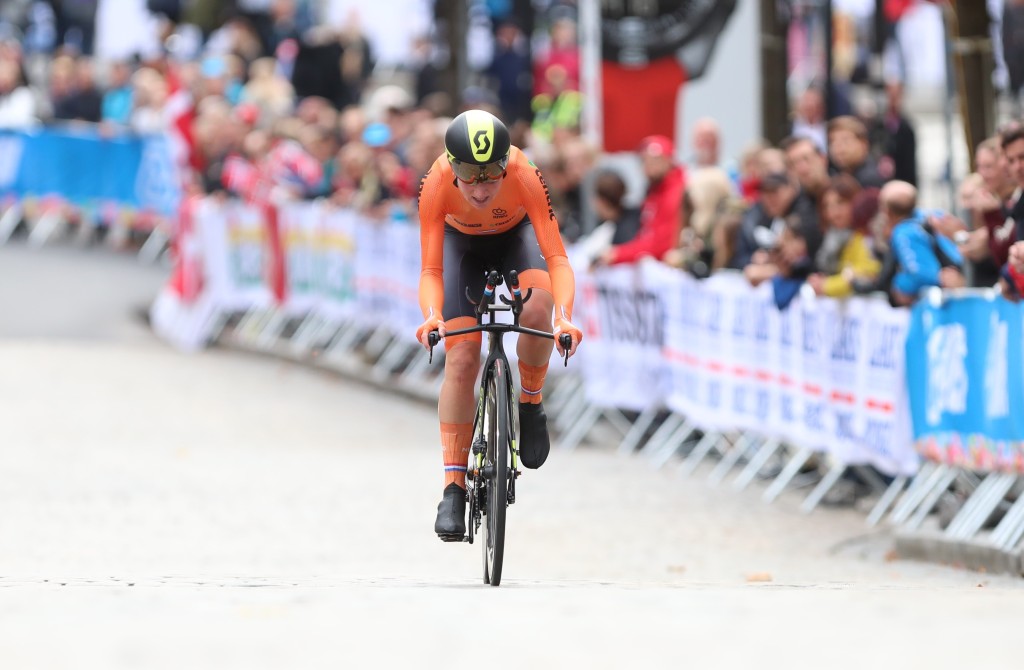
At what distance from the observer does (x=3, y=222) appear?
2878 cm

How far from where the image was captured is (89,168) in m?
27.8

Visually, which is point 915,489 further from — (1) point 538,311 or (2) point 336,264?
(2) point 336,264

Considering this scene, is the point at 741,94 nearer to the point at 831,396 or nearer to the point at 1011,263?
the point at 831,396

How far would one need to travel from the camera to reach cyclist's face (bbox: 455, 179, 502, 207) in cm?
943

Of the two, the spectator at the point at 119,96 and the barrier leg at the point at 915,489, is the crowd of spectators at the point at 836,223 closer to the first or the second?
the barrier leg at the point at 915,489

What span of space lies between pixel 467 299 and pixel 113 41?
744 inches

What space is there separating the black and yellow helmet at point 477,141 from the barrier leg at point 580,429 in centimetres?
781

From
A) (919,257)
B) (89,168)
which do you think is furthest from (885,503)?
(89,168)

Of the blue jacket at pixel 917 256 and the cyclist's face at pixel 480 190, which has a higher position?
the cyclist's face at pixel 480 190

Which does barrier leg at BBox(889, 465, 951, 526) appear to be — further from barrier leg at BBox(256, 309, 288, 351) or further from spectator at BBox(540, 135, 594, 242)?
barrier leg at BBox(256, 309, 288, 351)

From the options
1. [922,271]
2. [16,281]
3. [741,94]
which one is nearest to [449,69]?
[741,94]

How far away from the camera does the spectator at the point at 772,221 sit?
13.7m

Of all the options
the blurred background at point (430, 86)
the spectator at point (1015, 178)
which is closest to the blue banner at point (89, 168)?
the blurred background at point (430, 86)

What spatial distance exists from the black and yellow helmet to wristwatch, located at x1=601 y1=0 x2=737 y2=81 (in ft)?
30.1
